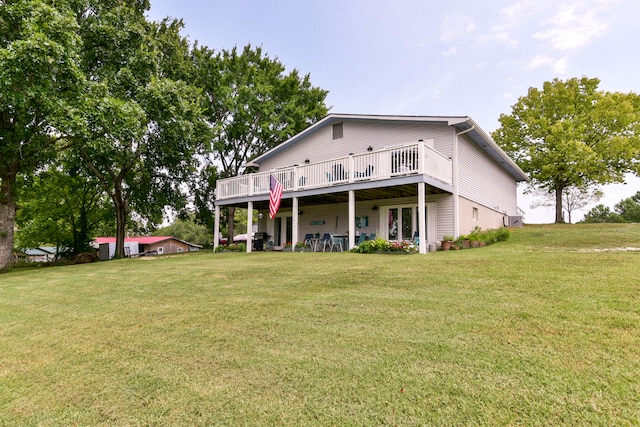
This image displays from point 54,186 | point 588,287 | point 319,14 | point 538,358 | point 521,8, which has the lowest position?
point 538,358

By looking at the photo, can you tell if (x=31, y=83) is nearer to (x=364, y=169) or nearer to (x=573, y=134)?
(x=364, y=169)

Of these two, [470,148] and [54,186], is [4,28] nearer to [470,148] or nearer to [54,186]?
[54,186]

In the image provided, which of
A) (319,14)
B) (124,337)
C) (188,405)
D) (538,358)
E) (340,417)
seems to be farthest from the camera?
(319,14)

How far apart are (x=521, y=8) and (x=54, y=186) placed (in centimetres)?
2495

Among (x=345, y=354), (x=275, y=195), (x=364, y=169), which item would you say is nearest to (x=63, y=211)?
(x=275, y=195)

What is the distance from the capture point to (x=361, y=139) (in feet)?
48.8

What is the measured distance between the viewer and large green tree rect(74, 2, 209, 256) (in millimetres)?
11875

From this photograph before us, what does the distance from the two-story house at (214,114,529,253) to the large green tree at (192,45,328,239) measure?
559cm

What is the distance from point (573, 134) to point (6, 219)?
1230 inches

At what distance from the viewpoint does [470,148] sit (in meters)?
13.7

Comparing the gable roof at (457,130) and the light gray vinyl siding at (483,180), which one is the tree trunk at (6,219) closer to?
the gable roof at (457,130)

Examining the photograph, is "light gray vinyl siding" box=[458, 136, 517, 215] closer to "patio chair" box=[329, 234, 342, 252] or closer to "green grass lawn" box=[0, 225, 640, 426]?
"patio chair" box=[329, 234, 342, 252]

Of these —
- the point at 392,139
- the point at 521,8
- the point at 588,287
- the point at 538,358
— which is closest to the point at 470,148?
the point at 392,139

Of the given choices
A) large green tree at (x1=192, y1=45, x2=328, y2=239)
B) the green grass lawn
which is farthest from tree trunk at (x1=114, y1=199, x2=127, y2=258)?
the green grass lawn
